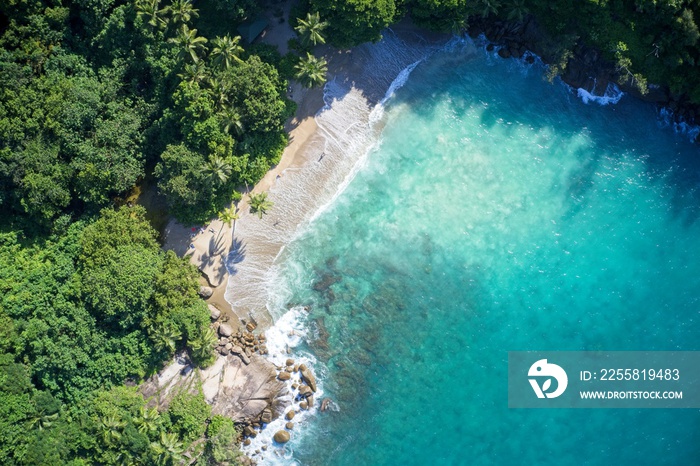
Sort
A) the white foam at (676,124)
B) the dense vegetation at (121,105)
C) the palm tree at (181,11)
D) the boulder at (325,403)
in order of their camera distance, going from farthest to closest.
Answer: the white foam at (676,124), the boulder at (325,403), the dense vegetation at (121,105), the palm tree at (181,11)

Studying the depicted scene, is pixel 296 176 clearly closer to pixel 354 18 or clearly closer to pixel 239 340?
pixel 354 18

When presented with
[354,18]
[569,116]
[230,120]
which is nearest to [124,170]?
[230,120]

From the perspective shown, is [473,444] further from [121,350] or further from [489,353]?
[121,350]

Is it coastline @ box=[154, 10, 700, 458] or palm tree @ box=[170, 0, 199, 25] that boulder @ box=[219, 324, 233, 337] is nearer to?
coastline @ box=[154, 10, 700, 458]

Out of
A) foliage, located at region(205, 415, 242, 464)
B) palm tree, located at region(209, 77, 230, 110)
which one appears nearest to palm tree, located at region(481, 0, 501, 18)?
palm tree, located at region(209, 77, 230, 110)

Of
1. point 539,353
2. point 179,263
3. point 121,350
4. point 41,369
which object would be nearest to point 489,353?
point 539,353

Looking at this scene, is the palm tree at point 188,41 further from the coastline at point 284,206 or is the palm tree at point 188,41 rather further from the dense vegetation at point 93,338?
the dense vegetation at point 93,338

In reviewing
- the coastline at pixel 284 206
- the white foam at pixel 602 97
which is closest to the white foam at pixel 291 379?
the coastline at pixel 284 206
